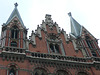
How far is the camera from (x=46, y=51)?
23.6 metres

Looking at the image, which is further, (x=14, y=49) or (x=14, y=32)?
(x=14, y=32)

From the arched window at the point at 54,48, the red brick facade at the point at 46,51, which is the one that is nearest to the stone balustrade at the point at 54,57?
the red brick facade at the point at 46,51

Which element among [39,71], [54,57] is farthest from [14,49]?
[54,57]

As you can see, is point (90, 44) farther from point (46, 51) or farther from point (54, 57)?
point (46, 51)

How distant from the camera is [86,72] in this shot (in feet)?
73.6

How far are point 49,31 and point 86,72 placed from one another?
337 inches

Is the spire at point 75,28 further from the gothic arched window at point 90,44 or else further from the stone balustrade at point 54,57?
the stone balustrade at point 54,57

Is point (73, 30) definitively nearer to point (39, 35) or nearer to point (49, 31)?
point (49, 31)

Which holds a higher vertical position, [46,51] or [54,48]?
[54,48]

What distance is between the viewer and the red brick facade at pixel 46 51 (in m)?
20.7

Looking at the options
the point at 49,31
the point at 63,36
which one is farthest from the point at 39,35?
the point at 63,36

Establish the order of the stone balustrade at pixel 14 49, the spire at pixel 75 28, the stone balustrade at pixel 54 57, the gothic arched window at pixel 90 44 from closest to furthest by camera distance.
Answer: the stone balustrade at pixel 14 49
the stone balustrade at pixel 54 57
the gothic arched window at pixel 90 44
the spire at pixel 75 28

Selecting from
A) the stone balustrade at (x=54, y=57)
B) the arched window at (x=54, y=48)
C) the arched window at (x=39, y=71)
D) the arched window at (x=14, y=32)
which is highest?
the arched window at (x=14, y=32)

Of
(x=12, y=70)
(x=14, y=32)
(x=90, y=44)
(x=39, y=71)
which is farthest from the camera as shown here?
(x=90, y=44)
